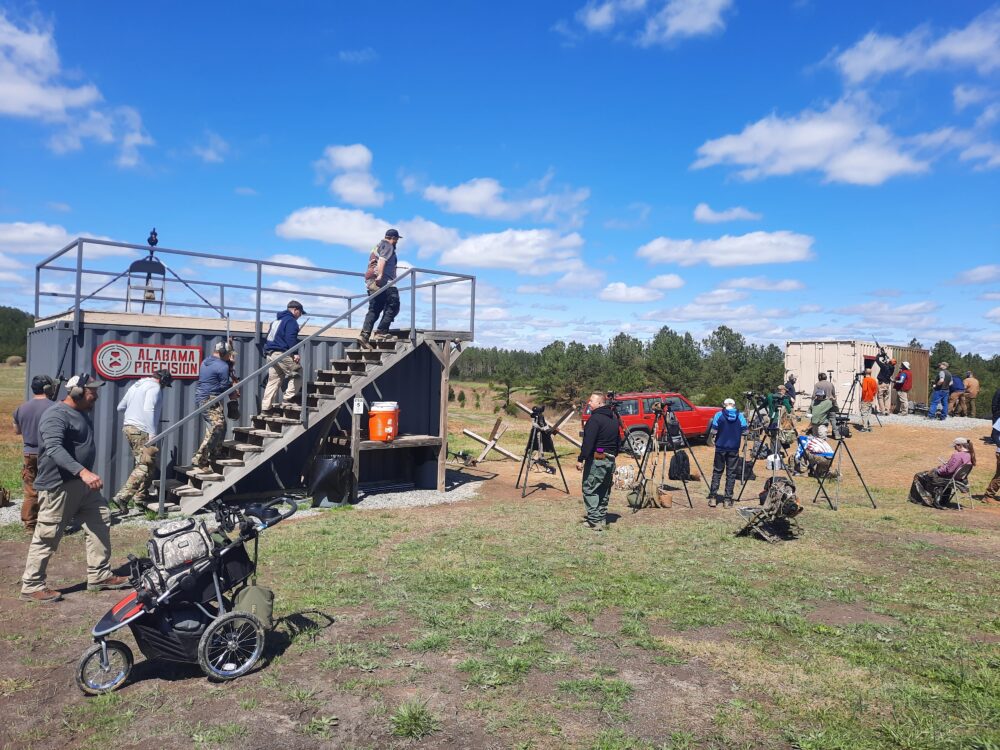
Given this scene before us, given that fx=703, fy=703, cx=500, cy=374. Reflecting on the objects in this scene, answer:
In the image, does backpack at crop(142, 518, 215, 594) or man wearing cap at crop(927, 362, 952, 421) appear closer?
backpack at crop(142, 518, 215, 594)

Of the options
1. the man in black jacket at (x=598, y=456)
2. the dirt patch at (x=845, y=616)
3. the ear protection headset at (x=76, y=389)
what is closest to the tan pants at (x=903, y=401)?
the man in black jacket at (x=598, y=456)

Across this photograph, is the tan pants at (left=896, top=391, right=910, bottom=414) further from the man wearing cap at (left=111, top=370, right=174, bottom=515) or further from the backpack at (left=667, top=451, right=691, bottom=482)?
the man wearing cap at (left=111, top=370, right=174, bottom=515)

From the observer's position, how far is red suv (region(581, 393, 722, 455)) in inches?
734

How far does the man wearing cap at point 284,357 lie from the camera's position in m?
11.3

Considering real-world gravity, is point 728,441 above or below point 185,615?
above

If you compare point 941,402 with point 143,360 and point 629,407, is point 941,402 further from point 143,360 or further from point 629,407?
point 143,360

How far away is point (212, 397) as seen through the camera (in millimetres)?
10570

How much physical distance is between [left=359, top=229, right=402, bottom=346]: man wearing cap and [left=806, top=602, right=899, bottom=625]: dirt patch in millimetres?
8020

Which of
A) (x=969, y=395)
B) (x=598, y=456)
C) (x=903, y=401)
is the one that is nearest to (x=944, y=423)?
(x=969, y=395)

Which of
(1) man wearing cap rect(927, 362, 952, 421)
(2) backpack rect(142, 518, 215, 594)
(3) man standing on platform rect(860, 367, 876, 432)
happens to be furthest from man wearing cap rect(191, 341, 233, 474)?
(1) man wearing cap rect(927, 362, 952, 421)

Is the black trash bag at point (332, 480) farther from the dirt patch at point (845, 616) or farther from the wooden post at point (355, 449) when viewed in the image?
the dirt patch at point (845, 616)

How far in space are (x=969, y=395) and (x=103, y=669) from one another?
27.4m

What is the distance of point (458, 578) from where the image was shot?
7234mm

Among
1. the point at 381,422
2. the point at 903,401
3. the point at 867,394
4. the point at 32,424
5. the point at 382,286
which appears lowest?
the point at 381,422
